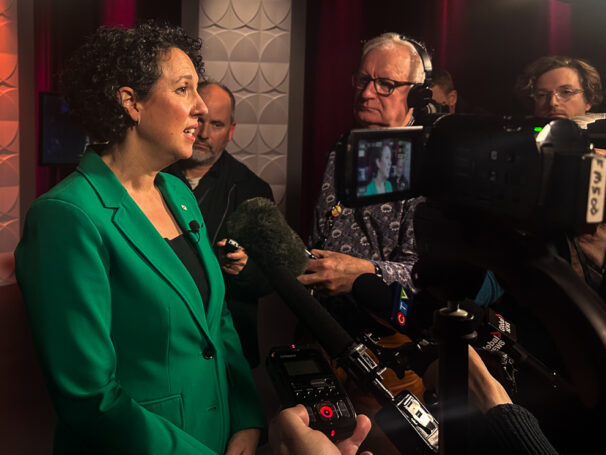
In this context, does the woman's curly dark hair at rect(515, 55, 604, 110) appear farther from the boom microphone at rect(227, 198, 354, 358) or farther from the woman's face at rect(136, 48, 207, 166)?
the woman's face at rect(136, 48, 207, 166)

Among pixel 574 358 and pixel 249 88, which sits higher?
pixel 249 88

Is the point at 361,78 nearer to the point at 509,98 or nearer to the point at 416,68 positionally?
the point at 416,68

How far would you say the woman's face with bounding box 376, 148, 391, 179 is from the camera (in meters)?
0.61

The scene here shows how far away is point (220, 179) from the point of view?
1964mm

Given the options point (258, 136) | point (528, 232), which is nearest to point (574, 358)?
point (528, 232)

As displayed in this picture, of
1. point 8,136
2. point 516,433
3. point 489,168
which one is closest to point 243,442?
point 516,433

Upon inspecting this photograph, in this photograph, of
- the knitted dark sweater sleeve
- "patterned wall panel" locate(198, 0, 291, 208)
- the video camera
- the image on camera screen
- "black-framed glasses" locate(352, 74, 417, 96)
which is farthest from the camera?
"patterned wall panel" locate(198, 0, 291, 208)

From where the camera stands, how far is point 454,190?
0.59 metres

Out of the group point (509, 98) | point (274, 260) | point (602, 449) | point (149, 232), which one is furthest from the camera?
point (509, 98)

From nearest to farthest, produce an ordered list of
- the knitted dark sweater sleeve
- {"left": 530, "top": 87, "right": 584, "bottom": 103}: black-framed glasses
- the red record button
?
the knitted dark sweater sleeve → the red record button → {"left": 530, "top": 87, "right": 584, "bottom": 103}: black-framed glasses

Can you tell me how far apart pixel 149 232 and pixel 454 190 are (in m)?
0.57

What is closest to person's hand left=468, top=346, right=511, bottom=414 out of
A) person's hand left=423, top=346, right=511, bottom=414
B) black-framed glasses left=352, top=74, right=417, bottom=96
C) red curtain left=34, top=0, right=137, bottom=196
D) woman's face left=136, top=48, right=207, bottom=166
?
person's hand left=423, top=346, right=511, bottom=414

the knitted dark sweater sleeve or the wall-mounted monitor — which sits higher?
the wall-mounted monitor

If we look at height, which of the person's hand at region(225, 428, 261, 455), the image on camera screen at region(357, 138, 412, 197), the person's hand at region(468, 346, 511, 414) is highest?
the image on camera screen at region(357, 138, 412, 197)
